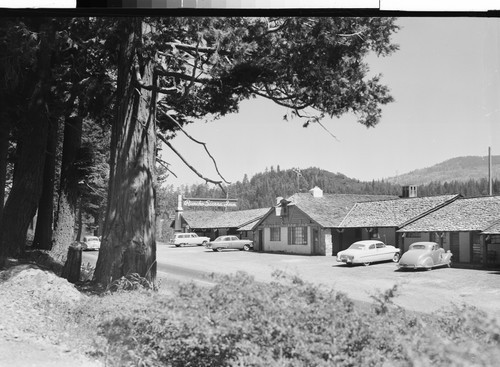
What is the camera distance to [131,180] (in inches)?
141

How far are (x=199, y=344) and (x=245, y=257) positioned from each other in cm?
68

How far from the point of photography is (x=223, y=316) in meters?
2.96

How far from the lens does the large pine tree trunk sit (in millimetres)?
3537

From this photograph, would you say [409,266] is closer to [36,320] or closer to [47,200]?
[36,320]

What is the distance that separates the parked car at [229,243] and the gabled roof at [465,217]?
1056 millimetres

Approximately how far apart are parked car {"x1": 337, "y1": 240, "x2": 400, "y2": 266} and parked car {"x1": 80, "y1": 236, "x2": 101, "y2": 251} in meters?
1.67

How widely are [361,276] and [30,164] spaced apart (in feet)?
9.37

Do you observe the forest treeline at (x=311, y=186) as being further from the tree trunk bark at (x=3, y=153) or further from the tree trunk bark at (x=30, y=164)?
the tree trunk bark at (x=3, y=153)

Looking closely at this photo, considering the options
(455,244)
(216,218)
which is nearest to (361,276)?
(455,244)

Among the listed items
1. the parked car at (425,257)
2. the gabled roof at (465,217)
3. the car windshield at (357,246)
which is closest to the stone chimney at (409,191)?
the gabled roof at (465,217)

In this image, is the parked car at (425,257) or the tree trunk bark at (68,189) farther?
the tree trunk bark at (68,189)

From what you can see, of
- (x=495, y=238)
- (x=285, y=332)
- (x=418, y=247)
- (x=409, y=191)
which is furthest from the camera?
(x=409, y=191)

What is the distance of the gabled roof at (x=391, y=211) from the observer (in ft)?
10.6

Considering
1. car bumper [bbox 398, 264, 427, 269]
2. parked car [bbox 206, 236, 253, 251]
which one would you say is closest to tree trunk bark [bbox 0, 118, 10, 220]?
parked car [bbox 206, 236, 253, 251]
